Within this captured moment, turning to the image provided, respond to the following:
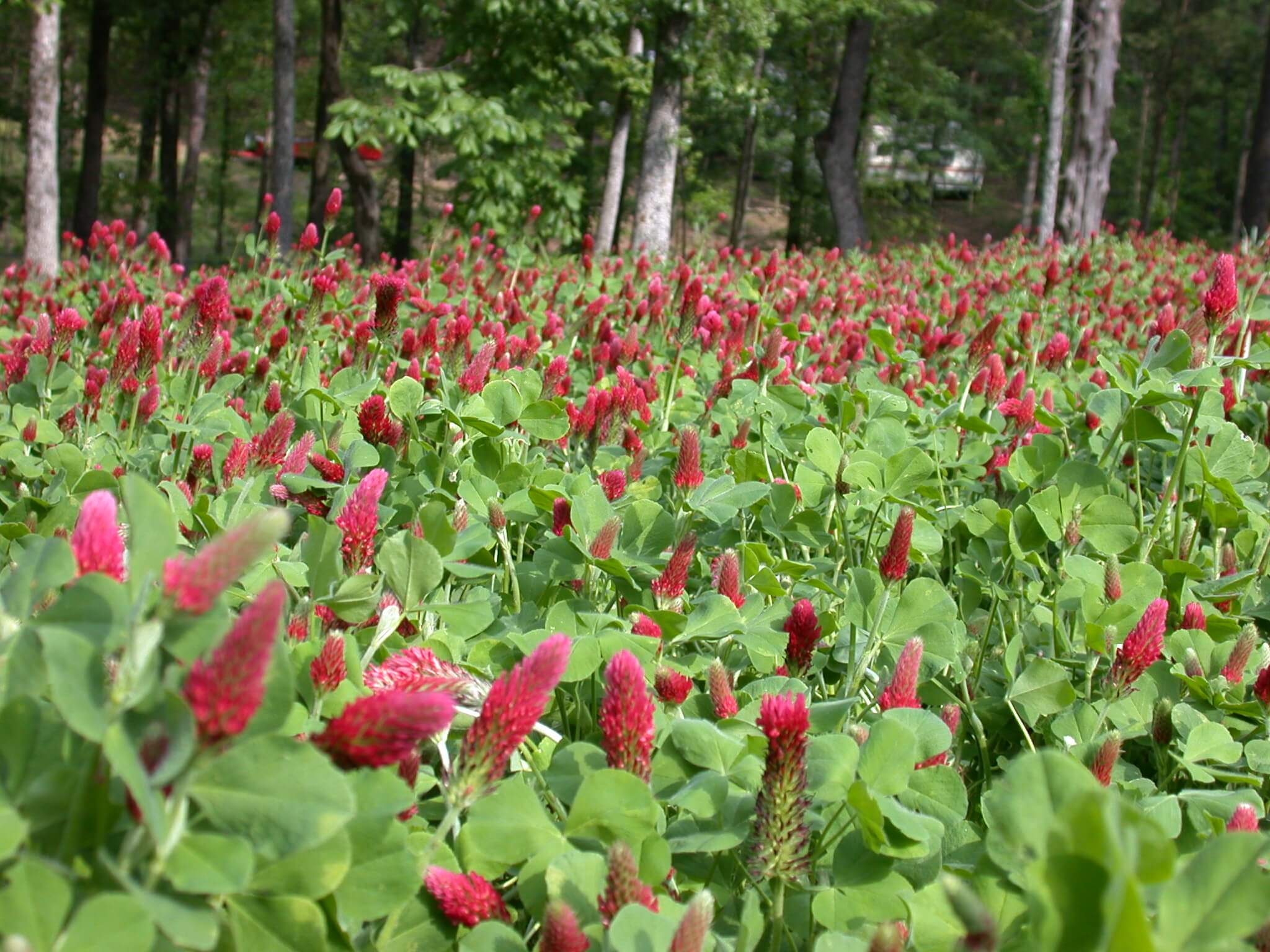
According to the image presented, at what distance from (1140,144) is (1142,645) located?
161ft

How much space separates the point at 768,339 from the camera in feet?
9.05

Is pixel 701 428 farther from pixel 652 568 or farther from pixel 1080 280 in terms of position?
pixel 1080 280

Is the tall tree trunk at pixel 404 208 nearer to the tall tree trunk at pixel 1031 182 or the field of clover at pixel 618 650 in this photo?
the tall tree trunk at pixel 1031 182

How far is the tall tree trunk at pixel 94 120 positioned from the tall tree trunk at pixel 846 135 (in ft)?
43.8

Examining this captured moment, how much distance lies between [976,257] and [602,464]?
8757 millimetres

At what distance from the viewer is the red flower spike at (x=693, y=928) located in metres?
0.83

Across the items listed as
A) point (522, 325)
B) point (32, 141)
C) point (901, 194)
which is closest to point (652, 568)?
point (522, 325)

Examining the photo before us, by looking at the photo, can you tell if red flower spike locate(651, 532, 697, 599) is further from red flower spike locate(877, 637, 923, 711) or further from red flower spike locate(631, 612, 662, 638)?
red flower spike locate(877, 637, 923, 711)

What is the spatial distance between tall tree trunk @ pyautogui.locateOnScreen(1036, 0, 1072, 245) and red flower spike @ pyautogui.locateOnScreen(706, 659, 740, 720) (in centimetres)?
1512

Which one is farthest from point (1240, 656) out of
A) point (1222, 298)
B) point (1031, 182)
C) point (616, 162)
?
point (1031, 182)

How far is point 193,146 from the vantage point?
81.5ft

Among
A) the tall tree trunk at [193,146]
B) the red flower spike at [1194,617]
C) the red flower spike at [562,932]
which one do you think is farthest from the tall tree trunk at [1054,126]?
the tall tree trunk at [193,146]

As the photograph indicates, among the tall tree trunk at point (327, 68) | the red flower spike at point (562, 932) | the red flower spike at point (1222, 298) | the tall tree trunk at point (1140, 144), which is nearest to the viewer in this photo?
the red flower spike at point (562, 932)

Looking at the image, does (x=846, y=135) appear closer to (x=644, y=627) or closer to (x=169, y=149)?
(x=169, y=149)
